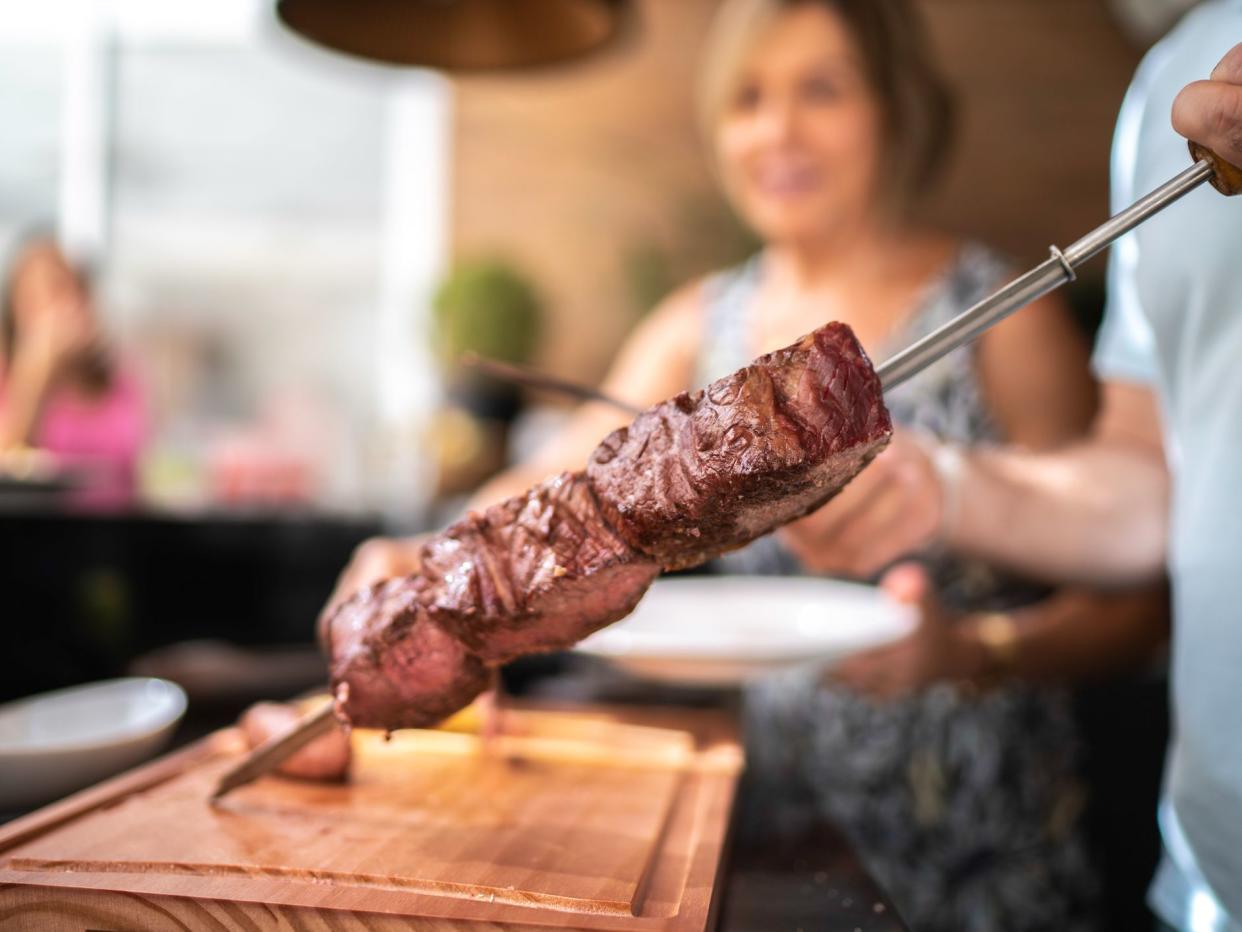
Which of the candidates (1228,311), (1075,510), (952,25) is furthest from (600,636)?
(952,25)

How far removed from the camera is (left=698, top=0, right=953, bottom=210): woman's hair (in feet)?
7.47

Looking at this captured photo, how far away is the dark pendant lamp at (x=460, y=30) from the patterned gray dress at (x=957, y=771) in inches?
40.0

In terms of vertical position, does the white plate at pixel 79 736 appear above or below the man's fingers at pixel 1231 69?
below

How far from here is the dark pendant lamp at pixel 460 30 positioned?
1801 mm

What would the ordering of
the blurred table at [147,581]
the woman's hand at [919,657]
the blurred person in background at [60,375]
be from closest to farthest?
the woman's hand at [919,657] → the blurred table at [147,581] → the blurred person in background at [60,375]

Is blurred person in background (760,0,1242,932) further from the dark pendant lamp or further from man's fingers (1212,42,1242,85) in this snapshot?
the dark pendant lamp

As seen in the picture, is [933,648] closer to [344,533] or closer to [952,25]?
[344,533]

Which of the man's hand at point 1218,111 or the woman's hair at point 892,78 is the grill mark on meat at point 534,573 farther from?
the woman's hair at point 892,78

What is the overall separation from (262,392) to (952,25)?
5.33m

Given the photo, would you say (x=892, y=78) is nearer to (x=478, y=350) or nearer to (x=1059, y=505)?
(x=1059, y=505)

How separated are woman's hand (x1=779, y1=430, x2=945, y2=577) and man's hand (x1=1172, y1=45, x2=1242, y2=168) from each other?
0.54 m

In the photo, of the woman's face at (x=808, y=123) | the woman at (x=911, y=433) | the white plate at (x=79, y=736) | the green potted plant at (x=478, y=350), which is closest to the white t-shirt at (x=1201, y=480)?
the woman at (x=911, y=433)

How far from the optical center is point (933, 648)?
6.44 ft

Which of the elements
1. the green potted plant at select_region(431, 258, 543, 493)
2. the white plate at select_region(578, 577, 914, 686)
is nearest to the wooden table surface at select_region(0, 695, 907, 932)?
the white plate at select_region(578, 577, 914, 686)
